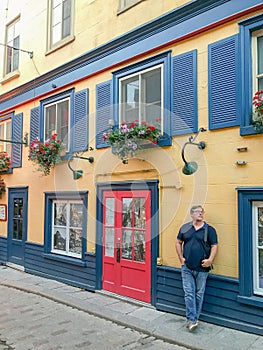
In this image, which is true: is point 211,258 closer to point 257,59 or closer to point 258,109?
point 258,109

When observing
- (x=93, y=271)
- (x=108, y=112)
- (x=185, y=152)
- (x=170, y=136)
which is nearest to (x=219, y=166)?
(x=185, y=152)

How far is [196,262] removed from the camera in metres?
5.01

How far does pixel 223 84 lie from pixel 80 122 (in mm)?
3524

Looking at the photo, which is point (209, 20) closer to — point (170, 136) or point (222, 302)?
point (170, 136)

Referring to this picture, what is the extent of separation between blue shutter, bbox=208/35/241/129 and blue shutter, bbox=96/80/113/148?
2.33 m

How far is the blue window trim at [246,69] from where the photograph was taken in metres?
4.91

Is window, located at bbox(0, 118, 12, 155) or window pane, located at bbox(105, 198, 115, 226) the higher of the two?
window, located at bbox(0, 118, 12, 155)

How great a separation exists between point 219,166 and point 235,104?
36.9 inches

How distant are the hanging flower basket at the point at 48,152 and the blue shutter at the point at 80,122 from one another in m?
0.46

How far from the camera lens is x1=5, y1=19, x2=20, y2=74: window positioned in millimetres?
10305

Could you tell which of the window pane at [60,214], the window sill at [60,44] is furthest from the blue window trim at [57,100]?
the window pane at [60,214]

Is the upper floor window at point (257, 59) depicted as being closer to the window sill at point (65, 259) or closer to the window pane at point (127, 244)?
the window pane at point (127, 244)

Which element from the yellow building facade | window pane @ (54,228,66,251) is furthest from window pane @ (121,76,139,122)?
window pane @ (54,228,66,251)

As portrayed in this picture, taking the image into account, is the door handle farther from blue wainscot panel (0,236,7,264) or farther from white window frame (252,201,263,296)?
blue wainscot panel (0,236,7,264)
